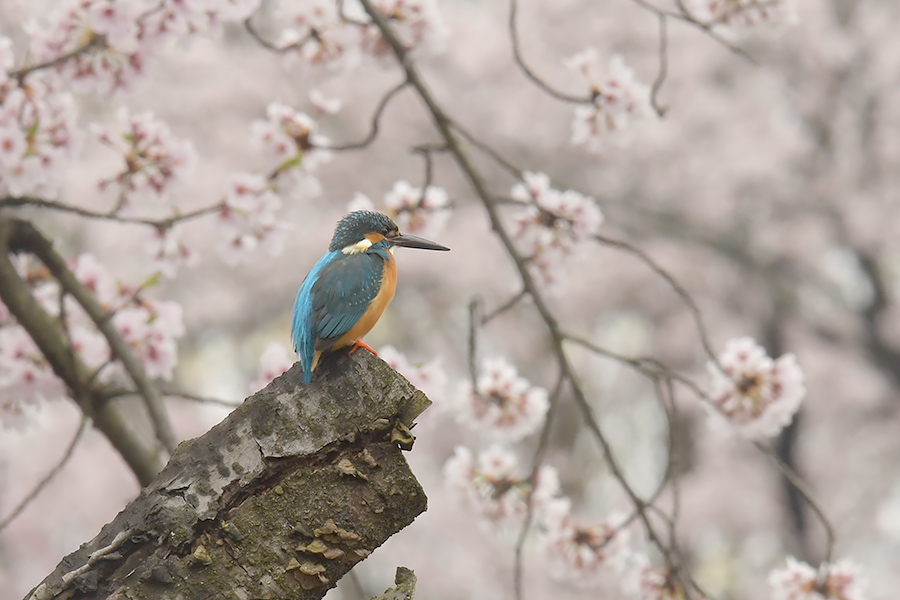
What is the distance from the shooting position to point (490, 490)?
11.8ft

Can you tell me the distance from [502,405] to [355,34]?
1650 millimetres

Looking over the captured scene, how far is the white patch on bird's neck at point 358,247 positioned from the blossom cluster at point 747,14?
7.08 feet

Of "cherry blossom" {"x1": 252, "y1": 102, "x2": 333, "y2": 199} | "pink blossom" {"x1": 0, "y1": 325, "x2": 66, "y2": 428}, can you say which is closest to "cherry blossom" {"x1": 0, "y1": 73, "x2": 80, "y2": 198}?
"pink blossom" {"x1": 0, "y1": 325, "x2": 66, "y2": 428}

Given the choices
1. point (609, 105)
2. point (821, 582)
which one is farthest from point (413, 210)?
point (821, 582)

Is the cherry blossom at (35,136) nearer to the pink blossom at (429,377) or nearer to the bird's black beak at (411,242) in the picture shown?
the pink blossom at (429,377)

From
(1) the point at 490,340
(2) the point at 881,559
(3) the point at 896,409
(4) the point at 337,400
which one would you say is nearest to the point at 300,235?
(1) the point at 490,340

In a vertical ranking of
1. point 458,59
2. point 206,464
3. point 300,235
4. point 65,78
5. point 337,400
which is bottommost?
point 206,464

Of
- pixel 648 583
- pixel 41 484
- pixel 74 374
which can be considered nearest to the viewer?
pixel 41 484

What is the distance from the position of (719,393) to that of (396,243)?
6.10 feet

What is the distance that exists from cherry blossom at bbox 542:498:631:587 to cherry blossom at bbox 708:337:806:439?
0.67 metres

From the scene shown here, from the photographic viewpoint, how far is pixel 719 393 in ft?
11.0

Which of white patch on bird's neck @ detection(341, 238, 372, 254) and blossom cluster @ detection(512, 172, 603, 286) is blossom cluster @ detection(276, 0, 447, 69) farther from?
white patch on bird's neck @ detection(341, 238, 372, 254)

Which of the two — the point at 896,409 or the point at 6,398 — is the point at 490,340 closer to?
the point at 896,409

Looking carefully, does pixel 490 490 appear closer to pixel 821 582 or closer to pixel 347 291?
pixel 821 582
